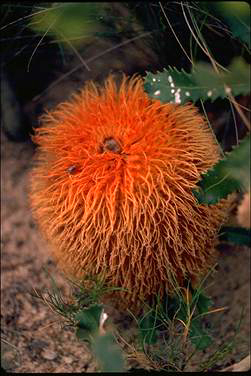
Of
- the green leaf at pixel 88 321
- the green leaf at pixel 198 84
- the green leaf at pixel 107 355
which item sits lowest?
the green leaf at pixel 88 321

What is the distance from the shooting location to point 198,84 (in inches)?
28.5

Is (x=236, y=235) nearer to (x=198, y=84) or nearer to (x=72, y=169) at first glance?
(x=72, y=169)

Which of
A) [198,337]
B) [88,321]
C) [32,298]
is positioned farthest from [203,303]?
[32,298]

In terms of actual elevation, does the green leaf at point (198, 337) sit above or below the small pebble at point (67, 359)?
above

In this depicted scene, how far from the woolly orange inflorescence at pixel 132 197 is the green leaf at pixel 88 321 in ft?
0.22

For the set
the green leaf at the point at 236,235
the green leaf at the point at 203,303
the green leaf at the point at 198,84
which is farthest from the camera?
the green leaf at the point at 236,235

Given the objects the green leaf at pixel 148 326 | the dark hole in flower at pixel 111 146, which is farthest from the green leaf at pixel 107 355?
the dark hole in flower at pixel 111 146

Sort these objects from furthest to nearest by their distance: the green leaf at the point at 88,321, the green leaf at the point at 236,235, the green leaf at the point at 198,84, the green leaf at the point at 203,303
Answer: the green leaf at the point at 236,235
the green leaf at the point at 203,303
the green leaf at the point at 88,321
the green leaf at the point at 198,84

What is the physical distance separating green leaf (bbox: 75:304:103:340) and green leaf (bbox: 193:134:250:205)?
20cm

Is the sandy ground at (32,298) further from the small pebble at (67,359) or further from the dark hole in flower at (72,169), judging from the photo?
the dark hole in flower at (72,169)

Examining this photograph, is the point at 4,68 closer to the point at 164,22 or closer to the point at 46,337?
the point at 164,22

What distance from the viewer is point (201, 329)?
3.28 feet

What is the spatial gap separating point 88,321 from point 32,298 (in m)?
0.29

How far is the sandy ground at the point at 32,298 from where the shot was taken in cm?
103
